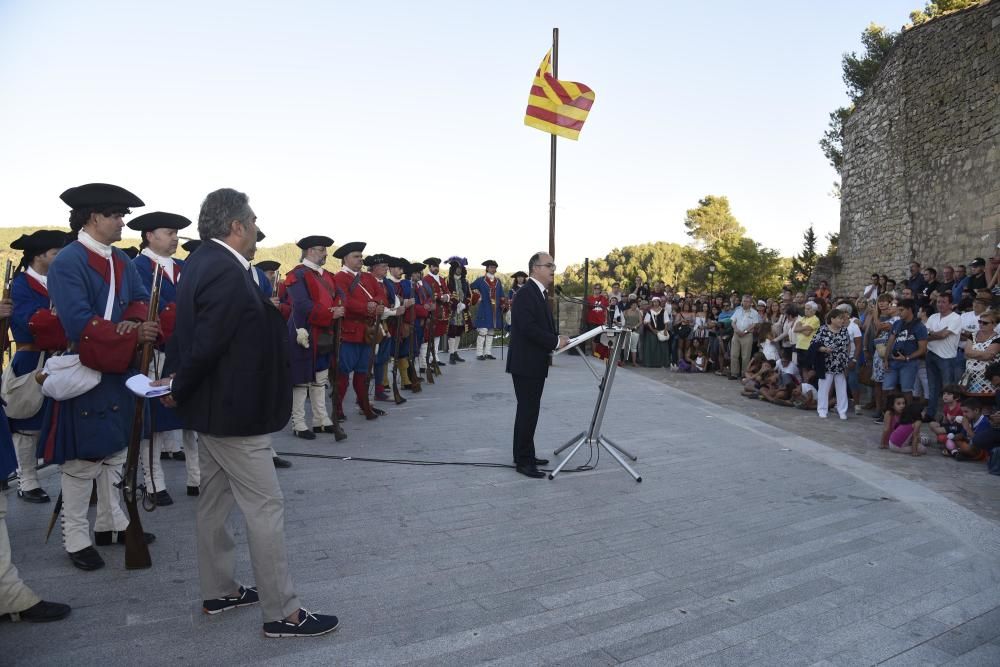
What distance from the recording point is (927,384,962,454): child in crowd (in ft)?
24.3

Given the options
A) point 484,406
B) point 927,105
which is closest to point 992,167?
point 927,105

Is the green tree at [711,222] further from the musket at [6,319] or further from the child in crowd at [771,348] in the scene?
the musket at [6,319]

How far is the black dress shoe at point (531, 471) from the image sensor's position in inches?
230

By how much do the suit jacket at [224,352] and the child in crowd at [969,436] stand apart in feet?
23.5

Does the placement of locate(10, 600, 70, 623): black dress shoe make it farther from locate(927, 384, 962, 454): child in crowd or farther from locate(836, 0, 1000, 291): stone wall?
locate(836, 0, 1000, 291): stone wall

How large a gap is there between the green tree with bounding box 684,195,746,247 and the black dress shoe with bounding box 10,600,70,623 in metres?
67.1

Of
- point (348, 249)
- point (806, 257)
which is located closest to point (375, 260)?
point (348, 249)

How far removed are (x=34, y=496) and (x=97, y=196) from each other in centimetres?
247

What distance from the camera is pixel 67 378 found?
3629 millimetres

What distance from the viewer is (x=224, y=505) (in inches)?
128

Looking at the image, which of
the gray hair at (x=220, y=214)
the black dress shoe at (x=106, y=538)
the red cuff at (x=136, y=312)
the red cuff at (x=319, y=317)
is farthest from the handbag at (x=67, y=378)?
the red cuff at (x=319, y=317)

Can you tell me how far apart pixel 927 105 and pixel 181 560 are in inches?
805

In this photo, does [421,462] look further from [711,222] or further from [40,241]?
[711,222]

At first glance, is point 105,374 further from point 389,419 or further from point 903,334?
point 903,334
